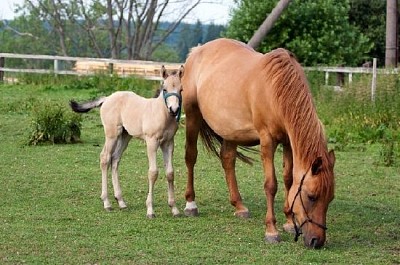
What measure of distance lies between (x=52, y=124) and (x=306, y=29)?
1295 centimetres

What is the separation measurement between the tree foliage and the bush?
38.8 ft

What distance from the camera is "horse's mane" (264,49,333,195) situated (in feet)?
23.9

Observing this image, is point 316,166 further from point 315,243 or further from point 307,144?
point 315,243

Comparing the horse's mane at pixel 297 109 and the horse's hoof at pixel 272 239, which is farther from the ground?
the horse's mane at pixel 297 109

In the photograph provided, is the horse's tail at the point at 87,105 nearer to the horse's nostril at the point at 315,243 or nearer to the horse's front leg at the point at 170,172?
the horse's front leg at the point at 170,172

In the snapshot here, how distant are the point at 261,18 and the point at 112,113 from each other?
56.6 feet

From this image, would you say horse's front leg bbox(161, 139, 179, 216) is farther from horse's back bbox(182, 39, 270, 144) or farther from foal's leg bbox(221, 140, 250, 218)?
foal's leg bbox(221, 140, 250, 218)

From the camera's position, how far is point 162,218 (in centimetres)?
862

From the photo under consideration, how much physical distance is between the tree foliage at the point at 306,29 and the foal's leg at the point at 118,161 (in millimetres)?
16020

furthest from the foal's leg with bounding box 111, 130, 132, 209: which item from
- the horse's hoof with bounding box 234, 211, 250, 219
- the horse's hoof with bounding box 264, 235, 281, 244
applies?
the horse's hoof with bounding box 264, 235, 281, 244

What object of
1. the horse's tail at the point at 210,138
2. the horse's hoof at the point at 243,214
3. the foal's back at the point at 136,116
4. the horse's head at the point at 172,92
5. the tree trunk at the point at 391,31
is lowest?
the horse's hoof at the point at 243,214

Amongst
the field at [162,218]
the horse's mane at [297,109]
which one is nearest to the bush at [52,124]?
the field at [162,218]

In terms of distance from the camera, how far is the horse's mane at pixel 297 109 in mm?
7285

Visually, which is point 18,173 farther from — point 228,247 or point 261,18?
point 261,18
